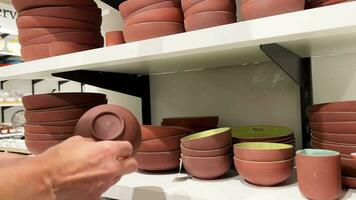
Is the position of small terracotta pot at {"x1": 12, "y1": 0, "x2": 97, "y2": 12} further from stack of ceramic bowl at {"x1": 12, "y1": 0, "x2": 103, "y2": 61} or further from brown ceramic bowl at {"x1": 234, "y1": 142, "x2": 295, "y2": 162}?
brown ceramic bowl at {"x1": 234, "y1": 142, "x2": 295, "y2": 162}

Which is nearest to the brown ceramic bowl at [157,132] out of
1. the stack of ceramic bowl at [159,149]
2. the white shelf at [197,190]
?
the stack of ceramic bowl at [159,149]

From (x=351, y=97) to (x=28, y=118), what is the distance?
93 cm

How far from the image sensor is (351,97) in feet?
2.76

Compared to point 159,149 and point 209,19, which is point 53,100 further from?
point 209,19

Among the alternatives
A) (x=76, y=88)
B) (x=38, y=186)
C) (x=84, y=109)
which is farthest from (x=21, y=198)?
(x=76, y=88)

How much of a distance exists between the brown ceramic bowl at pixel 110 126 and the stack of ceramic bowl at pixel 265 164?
0.22 meters

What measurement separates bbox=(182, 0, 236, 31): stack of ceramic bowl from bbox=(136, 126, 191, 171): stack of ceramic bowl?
28cm

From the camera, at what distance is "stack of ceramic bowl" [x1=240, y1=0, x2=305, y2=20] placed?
0.53 meters

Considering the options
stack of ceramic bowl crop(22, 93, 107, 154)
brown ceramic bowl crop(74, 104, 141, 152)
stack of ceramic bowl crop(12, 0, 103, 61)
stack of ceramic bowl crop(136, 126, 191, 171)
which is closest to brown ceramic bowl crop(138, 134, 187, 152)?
stack of ceramic bowl crop(136, 126, 191, 171)

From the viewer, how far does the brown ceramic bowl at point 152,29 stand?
699mm

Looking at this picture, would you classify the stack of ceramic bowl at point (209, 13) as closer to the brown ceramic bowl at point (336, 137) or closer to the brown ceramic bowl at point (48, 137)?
the brown ceramic bowl at point (336, 137)

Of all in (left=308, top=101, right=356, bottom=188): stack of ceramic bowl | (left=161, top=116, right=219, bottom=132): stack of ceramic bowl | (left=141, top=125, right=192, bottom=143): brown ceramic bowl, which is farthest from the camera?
(left=161, top=116, right=219, bottom=132): stack of ceramic bowl

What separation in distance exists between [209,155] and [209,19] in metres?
0.29

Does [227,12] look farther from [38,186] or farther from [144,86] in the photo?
[144,86]
